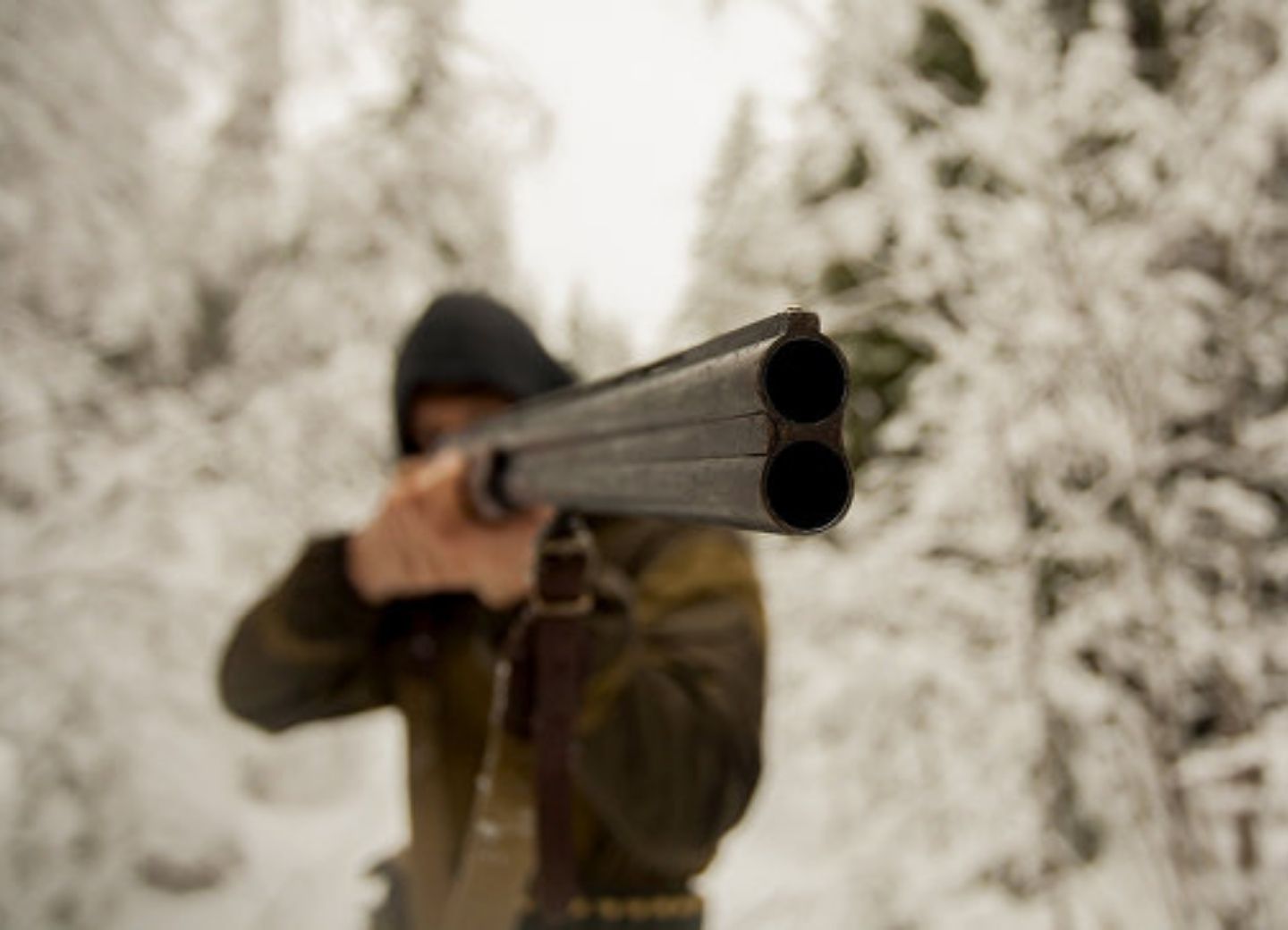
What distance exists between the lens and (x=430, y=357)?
288cm

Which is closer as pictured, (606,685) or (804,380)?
(804,380)

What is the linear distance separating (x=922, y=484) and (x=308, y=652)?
265cm

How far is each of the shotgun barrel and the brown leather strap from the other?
0.41 meters

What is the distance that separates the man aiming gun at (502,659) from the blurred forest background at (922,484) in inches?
64.6

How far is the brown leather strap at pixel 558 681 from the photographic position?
5.12ft

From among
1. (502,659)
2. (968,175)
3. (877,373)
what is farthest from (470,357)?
(877,373)

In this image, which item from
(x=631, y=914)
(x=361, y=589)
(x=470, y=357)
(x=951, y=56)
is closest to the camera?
(x=631, y=914)

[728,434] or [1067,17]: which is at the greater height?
[1067,17]

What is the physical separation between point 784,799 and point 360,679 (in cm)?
577

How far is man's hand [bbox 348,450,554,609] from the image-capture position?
5.34 ft

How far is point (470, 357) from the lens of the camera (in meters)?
2.79

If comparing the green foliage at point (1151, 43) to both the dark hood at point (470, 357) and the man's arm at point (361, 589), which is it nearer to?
the dark hood at point (470, 357)

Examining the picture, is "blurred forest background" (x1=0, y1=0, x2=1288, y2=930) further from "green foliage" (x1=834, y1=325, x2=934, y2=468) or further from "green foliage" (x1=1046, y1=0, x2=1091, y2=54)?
"green foliage" (x1=834, y1=325, x2=934, y2=468)

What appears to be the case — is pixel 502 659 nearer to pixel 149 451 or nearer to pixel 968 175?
pixel 968 175
